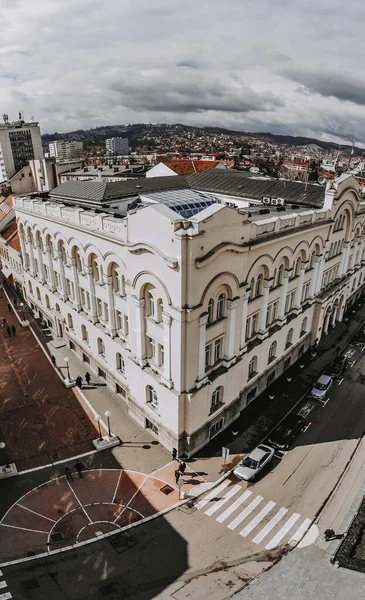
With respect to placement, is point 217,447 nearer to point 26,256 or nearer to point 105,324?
point 105,324

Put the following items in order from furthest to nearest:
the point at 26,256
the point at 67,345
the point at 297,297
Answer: the point at 26,256 < the point at 67,345 < the point at 297,297

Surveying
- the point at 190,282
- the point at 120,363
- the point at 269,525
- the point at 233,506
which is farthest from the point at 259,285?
the point at 269,525

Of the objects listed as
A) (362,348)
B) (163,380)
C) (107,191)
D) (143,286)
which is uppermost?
(107,191)

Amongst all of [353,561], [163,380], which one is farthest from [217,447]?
[353,561]

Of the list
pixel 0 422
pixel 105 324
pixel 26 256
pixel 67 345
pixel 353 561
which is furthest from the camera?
pixel 26 256

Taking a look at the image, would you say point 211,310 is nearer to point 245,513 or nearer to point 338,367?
point 245,513

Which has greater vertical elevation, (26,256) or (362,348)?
(26,256)

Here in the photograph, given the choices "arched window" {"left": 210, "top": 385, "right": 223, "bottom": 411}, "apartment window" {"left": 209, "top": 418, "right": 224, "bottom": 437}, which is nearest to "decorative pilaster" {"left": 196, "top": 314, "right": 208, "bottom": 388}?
"arched window" {"left": 210, "top": 385, "right": 223, "bottom": 411}
